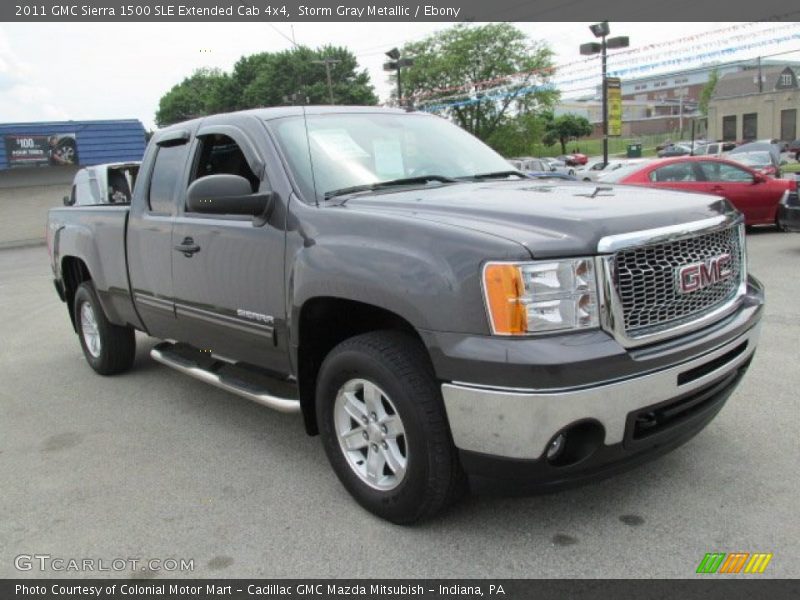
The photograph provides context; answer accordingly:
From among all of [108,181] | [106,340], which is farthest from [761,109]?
[106,340]

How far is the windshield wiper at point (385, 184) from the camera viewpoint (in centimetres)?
351

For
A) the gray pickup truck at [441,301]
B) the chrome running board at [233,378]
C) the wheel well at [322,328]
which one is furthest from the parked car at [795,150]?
the wheel well at [322,328]

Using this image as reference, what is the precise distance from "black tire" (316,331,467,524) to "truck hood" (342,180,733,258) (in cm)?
59

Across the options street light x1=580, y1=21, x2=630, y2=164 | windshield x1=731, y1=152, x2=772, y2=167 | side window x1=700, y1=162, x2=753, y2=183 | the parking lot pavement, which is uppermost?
street light x1=580, y1=21, x2=630, y2=164

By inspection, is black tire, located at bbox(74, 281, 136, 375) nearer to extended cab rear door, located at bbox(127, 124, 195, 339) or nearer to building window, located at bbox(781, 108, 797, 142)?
extended cab rear door, located at bbox(127, 124, 195, 339)

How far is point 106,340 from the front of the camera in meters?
5.69

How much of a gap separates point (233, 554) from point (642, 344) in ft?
6.32

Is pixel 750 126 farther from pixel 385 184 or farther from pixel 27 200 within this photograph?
pixel 385 184

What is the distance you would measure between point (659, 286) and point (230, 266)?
2238 mm

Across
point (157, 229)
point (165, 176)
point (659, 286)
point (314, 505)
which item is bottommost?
point (314, 505)

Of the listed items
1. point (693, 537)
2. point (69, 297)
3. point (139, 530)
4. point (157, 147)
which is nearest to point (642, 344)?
point (693, 537)

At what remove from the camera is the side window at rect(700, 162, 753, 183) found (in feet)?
38.2

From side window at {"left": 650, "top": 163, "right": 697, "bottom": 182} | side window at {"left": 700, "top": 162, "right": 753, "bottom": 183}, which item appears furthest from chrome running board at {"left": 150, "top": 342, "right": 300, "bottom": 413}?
side window at {"left": 700, "top": 162, "right": 753, "bottom": 183}

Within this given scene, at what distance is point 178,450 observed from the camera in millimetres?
4219
